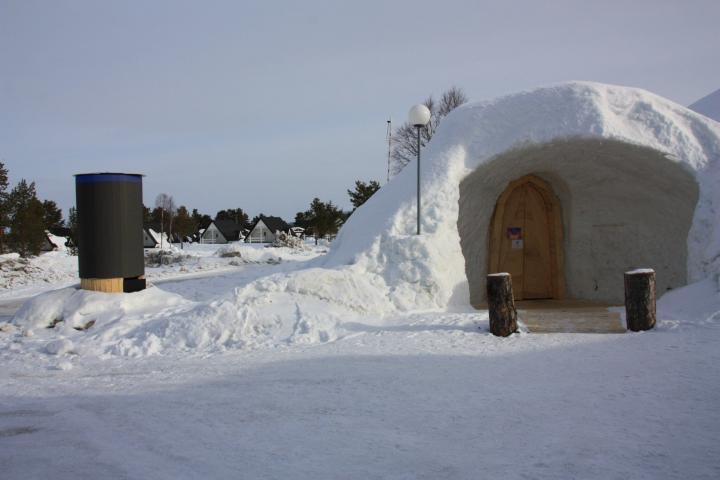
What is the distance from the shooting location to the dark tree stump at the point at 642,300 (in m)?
6.38

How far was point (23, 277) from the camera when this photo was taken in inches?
642

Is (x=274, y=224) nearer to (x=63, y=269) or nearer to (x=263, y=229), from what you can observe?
(x=263, y=229)

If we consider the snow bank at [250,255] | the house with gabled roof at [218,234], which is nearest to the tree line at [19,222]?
the snow bank at [250,255]

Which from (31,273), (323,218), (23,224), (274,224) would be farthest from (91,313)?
(274,224)

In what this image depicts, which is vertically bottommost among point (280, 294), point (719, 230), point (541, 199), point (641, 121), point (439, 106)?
point (280, 294)

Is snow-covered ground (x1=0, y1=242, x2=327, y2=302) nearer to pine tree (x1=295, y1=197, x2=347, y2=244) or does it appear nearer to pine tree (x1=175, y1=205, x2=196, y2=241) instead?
pine tree (x1=295, y1=197, x2=347, y2=244)

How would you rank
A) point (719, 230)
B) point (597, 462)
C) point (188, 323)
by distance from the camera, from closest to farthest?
point (597, 462)
point (188, 323)
point (719, 230)

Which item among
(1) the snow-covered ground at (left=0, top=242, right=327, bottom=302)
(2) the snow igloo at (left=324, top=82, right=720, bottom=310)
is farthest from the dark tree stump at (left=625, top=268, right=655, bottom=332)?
(1) the snow-covered ground at (left=0, top=242, right=327, bottom=302)

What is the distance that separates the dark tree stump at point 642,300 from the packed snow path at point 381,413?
0.48 m

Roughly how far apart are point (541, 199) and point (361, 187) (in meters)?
22.6

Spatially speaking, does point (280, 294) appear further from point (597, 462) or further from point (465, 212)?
point (597, 462)

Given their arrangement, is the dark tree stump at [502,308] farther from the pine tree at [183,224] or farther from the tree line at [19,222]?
the pine tree at [183,224]

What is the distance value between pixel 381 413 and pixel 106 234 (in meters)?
6.18

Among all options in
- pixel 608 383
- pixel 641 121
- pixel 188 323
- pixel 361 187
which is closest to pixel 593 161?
pixel 641 121
